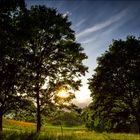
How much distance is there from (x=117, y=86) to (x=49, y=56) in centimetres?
1334

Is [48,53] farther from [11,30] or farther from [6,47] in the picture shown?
[6,47]

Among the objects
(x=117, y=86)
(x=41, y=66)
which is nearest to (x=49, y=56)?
(x=41, y=66)

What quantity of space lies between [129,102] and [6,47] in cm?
2625

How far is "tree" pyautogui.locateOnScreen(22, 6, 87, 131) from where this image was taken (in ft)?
95.2

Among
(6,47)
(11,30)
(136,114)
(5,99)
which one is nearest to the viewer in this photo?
(6,47)

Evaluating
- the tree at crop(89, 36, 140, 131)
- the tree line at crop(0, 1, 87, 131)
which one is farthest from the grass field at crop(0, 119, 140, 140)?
the tree at crop(89, 36, 140, 131)

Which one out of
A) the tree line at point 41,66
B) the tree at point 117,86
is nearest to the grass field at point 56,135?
the tree line at point 41,66

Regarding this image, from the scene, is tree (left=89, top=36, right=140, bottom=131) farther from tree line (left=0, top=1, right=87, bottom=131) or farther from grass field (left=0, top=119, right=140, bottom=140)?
grass field (left=0, top=119, right=140, bottom=140)

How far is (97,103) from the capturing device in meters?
41.3

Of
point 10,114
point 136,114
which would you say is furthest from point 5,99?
point 136,114

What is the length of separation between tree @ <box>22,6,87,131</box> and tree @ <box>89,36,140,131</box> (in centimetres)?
1006

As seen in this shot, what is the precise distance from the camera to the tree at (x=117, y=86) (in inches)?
1565

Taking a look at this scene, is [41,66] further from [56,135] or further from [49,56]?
[56,135]

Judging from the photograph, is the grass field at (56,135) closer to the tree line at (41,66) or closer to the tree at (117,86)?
the tree line at (41,66)
